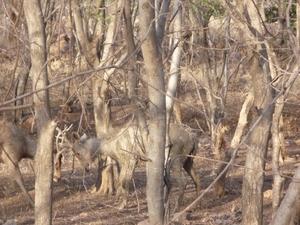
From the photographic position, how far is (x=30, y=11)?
6289 millimetres

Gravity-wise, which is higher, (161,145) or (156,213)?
(161,145)

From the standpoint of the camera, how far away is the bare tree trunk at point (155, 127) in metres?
6.22

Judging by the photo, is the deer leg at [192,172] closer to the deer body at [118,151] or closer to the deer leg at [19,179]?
the deer body at [118,151]

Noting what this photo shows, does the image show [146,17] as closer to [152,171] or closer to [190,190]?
[152,171]

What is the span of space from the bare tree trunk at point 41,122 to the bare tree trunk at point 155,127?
95 centimetres

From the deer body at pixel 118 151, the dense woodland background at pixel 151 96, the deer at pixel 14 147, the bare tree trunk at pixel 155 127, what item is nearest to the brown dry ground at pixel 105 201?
the dense woodland background at pixel 151 96

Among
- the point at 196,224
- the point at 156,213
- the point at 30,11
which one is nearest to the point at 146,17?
the point at 30,11

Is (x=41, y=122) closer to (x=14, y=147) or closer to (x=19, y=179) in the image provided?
(x=19, y=179)

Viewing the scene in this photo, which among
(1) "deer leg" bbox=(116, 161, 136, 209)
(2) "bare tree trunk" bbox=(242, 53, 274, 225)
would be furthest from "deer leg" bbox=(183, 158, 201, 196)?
(2) "bare tree trunk" bbox=(242, 53, 274, 225)

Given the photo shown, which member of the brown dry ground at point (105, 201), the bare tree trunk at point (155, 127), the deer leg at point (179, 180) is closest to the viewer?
the bare tree trunk at point (155, 127)

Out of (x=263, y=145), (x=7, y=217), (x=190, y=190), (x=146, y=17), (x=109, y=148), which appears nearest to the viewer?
(x=146, y=17)

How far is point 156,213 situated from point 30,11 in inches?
91.9

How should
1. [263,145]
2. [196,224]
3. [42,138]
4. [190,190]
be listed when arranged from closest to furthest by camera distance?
[42,138] < [263,145] < [196,224] < [190,190]

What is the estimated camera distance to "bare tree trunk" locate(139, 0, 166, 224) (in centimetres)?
622
